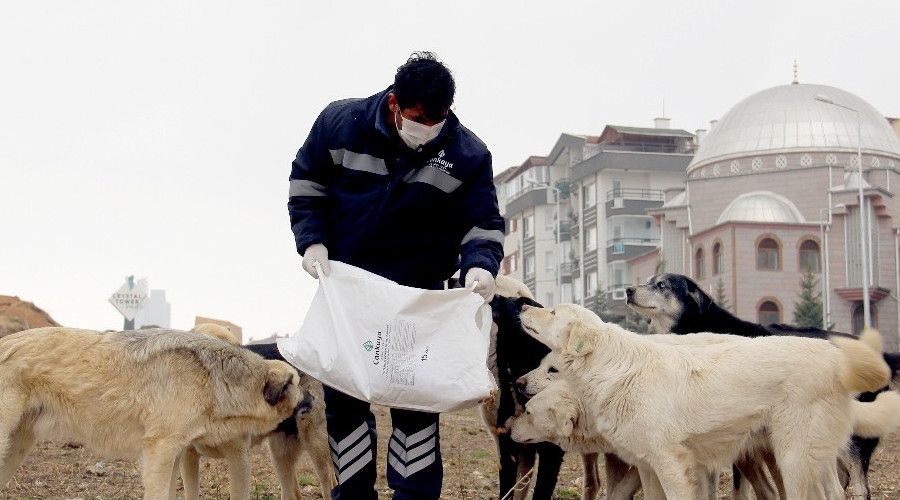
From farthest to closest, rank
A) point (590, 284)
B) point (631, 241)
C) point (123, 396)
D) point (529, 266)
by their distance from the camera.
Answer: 1. point (529, 266)
2. point (590, 284)
3. point (631, 241)
4. point (123, 396)

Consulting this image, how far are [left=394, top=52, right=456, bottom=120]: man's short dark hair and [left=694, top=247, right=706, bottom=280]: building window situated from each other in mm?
65619

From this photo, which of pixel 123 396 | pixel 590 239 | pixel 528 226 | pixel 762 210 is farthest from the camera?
pixel 528 226

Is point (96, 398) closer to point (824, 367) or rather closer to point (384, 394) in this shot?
point (384, 394)

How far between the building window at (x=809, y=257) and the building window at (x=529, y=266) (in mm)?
29193

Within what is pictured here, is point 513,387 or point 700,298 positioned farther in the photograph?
point 700,298

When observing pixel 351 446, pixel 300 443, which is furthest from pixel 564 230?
pixel 351 446

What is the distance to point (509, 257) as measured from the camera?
99.0 metres

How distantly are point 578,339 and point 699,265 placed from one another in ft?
211

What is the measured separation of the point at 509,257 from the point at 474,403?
92.9 meters

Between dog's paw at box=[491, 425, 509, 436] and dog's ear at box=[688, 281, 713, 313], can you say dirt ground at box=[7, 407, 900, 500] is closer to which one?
dog's paw at box=[491, 425, 509, 436]

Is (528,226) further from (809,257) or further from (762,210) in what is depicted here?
(809,257)

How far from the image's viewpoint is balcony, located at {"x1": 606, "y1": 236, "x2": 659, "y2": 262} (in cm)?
8225

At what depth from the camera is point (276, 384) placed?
7828 mm

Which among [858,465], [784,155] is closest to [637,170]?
[784,155]
